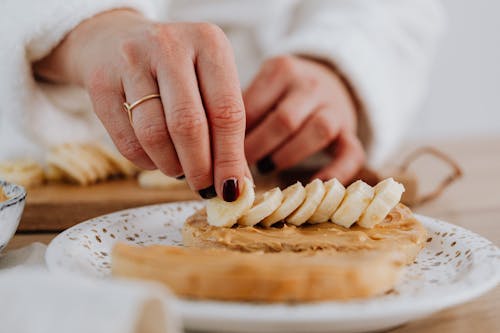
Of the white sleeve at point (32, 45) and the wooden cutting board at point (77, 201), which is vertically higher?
the white sleeve at point (32, 45)

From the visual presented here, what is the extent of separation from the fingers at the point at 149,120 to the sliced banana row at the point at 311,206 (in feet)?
0.41

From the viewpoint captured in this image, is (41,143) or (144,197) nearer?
(144,197)

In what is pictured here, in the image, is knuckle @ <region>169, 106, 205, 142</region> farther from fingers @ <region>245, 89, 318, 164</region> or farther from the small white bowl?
fingers @ <region>245, 89, 318, 164</region>

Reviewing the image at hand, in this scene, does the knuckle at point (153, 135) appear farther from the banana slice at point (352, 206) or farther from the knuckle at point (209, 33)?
the banana slice at point (352, 206)

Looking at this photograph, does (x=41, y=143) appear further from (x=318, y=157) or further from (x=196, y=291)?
(x=196, y=291)

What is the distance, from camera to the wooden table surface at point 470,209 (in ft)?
3.28

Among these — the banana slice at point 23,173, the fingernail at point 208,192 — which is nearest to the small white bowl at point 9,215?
the fingernail at point 208,192

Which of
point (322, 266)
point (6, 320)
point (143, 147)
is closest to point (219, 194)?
point (143, 147)

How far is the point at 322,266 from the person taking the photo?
0.88 metres

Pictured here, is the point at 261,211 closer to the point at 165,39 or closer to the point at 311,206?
the point at 311,206

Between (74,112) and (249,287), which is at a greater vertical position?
(249,287)

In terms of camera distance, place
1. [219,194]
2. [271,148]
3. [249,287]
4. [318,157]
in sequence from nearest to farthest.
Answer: [249,287]
[219,194]
[271,148]
[318,157]

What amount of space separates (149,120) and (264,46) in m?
1.60

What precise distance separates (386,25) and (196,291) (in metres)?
1.97
